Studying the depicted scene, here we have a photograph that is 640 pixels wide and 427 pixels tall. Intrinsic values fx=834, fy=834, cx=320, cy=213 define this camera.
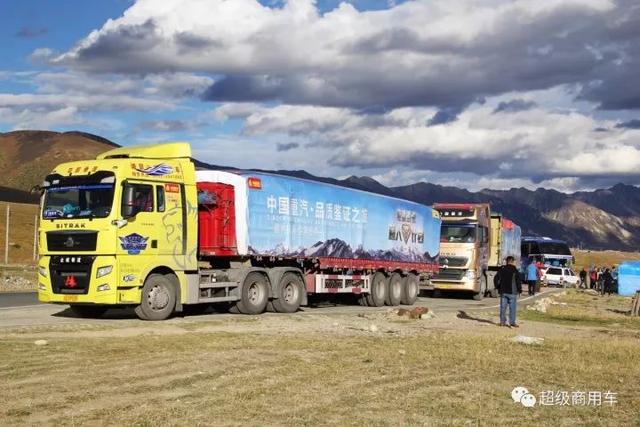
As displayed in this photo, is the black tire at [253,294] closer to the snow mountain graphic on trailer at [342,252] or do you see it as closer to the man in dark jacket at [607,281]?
the snow mountain graphic on trailer at [342,252]

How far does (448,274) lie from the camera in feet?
122

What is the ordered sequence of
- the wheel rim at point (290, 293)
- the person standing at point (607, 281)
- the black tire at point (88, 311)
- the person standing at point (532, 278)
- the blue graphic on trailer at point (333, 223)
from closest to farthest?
the black tire at point (88, 311), the blue graphic on trailer at point (333, 223), the wheel rim at point (290, 293), the person standing at point (532, 278), the person standing at point (607, 281)

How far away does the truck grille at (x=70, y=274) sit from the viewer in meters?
18.1

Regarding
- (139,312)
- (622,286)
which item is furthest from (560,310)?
(622,286)

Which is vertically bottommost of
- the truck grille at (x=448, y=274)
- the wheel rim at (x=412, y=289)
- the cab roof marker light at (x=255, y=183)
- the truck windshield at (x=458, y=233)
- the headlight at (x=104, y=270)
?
the wheel rim at (x=412, y=289)

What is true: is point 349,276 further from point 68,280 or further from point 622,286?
point 622,286

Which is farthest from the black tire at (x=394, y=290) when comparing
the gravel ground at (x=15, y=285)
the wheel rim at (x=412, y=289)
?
the gravel ground at (x=15, y=285)

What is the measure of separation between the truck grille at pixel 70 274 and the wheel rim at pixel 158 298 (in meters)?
1.62

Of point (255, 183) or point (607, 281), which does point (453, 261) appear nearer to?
point (255, 183)

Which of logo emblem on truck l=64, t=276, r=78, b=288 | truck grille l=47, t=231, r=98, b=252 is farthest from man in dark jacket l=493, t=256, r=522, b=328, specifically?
logo emblem on truck l=64, t=276, r=78, b=288

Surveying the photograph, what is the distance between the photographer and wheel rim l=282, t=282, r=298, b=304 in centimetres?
2320

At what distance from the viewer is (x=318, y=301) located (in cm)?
2991

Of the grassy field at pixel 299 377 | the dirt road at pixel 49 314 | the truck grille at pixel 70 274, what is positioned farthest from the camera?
the dirt road at pixel 49 314

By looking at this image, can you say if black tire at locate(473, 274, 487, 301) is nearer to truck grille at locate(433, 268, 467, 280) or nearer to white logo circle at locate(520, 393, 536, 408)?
truck grille at locate(433, 268, 467, 280)
